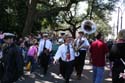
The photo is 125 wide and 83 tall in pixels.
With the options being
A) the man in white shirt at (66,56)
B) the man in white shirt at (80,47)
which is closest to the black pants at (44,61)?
the man in white shirt at (80,47)

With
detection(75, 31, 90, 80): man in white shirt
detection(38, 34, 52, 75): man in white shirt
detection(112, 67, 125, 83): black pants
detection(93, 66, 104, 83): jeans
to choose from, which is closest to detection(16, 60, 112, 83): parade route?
detection(38, 34, 52, 75): man in white shirt

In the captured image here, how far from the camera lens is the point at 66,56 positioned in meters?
13.3

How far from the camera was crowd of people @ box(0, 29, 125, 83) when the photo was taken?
877cm

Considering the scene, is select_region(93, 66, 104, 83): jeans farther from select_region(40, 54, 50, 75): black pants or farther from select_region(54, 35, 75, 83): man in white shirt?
select_region(40, 54, 50, 75): black pants

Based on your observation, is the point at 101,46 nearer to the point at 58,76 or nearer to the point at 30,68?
the point at 58,76

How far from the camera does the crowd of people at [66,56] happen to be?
8.77 meters

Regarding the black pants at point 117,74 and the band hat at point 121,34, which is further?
the black pants at point 117,74

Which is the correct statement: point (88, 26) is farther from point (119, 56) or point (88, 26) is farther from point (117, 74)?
point (119, 56)

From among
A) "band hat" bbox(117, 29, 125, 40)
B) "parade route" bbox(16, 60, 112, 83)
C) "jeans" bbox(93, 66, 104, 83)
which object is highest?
"band hat" bbox(117, 29, 125, 40)

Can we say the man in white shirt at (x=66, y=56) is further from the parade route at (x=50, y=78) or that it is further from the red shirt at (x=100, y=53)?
the parade route at (x=50, y=78)

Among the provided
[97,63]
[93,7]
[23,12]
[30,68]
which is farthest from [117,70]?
[93,7]

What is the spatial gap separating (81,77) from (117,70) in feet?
23.6

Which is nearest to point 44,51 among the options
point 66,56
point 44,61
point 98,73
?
point 44,61

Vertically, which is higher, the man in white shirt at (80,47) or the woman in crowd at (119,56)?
the woman in crowd at (119,56)
